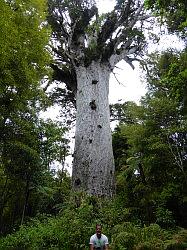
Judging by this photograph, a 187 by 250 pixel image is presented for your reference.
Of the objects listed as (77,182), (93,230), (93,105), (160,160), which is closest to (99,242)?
(93,230)

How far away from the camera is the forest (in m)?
7.38

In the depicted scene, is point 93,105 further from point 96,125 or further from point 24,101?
point 24,101

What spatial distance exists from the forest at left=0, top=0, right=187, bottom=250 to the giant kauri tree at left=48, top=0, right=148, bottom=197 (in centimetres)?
3

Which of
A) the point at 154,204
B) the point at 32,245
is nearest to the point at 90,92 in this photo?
the point at 154,204

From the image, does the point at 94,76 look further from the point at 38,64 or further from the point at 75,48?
the point at 38,64

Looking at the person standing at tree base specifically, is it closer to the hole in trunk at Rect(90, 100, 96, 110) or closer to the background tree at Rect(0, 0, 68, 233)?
the background tree at Rect(0, 0, 68, 233)

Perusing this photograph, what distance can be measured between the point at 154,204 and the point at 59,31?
7860 mm

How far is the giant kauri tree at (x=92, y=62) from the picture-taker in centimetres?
1058

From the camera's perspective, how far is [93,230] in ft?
25.6

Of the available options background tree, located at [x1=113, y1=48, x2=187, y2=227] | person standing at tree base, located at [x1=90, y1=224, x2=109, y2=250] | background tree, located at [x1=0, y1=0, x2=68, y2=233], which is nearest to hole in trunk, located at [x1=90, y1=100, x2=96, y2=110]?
background tree, located at [x1=0, y1=0, x2=68, y2=233]

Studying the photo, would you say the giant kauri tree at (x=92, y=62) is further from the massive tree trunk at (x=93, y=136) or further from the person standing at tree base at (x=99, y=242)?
the person standing at tree base at (x=99, y=242)

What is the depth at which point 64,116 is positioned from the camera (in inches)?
658

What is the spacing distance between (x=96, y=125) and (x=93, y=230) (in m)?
4.05

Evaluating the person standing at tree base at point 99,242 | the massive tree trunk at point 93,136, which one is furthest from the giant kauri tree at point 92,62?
the person standing at tree base at point 99,242
